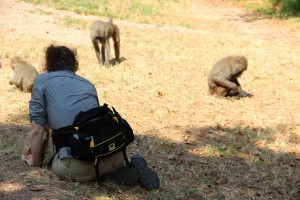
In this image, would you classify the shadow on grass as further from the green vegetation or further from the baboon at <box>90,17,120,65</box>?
the green vegetation

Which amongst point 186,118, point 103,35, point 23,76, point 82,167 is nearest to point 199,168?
point 82,167

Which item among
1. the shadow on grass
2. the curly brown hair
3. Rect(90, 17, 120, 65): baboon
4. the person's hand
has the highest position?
the curly brown hair

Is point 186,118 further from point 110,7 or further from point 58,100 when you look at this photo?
point 110,7

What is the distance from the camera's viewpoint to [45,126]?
5191mm

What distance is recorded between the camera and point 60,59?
5.12 metres

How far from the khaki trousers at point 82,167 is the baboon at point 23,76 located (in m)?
4.29

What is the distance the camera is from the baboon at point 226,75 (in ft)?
29.9

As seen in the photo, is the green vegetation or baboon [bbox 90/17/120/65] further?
the green vegetation

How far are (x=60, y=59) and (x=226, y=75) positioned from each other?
192 inches

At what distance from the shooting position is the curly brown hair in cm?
508

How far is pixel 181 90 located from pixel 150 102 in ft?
3.81

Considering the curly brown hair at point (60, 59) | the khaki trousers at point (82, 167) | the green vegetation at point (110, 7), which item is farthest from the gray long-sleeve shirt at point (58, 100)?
the green vegetation at point (110, 7)

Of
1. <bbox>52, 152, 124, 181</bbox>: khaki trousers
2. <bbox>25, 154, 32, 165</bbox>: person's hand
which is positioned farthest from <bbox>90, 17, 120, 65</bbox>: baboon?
<bbox>52, 152, 124, 181</bbox>: khaki trousers

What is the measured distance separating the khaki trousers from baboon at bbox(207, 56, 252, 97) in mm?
4713
